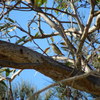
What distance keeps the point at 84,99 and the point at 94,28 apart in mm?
1233

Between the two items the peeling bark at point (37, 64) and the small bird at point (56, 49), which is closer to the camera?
the peeling bark at point (37, 64)

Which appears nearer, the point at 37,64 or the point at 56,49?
the point at 37,64

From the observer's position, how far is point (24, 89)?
4.76m

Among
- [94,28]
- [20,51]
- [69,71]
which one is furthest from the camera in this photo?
[94,28]

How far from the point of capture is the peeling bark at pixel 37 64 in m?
1.95

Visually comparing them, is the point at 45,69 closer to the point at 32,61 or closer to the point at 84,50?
the point at 32,61

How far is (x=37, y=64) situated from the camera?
2.03 m

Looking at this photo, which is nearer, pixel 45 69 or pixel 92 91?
pixel 45 69

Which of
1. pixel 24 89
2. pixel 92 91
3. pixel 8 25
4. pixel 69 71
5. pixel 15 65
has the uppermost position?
pixel 8 25

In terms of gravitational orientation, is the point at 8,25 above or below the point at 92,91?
above

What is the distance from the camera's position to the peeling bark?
1952mm

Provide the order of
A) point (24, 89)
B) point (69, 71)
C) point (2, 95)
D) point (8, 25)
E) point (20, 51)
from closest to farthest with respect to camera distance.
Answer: point (20, 51) → point (69, 71) → point (8, 25) → point (2, 95) → point (24, 89)

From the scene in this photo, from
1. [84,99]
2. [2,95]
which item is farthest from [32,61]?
[2,95]

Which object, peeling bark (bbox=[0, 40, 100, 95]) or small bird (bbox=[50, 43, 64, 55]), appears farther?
small bird (bbox=[50, 43, 64, 55])
